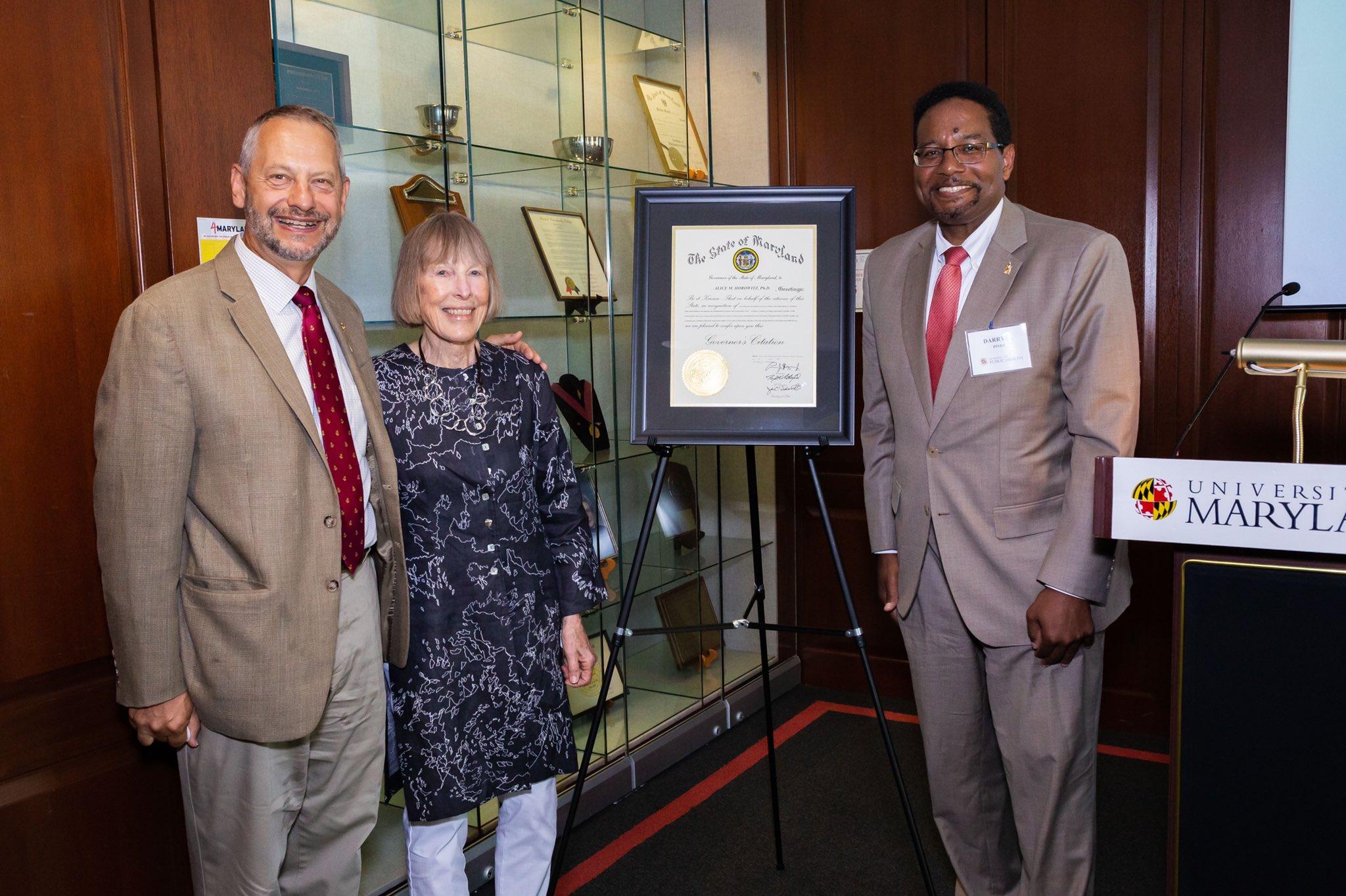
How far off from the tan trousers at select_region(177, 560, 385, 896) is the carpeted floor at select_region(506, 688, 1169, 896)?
916mm

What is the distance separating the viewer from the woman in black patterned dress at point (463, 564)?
2.00 m

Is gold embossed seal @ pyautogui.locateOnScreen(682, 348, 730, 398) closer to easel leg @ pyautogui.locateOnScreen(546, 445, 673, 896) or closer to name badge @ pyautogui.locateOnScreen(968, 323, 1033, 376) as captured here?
easel leg @ pyautogui.locateOnScreen(546, 445, 673, 896)

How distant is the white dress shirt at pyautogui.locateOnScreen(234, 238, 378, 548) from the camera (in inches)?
69.7

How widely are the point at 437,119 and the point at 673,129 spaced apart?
49.6 inches

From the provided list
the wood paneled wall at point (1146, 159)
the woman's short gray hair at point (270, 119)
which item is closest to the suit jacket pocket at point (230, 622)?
the woman's short gray hair at point (270, 119)

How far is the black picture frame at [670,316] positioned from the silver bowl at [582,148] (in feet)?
2.41

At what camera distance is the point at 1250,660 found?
133 cm

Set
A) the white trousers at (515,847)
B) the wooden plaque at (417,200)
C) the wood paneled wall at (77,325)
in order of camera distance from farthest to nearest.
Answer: the wooden plaque at (417,200), the white trousers at (515,847), the wood paneled wall at (77,325)

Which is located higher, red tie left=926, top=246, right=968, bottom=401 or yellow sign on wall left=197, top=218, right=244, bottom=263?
yellow sign on wall left=197, top=218, right=244, bottom=263

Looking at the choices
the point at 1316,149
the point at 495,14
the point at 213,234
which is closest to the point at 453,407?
the point at 213,234

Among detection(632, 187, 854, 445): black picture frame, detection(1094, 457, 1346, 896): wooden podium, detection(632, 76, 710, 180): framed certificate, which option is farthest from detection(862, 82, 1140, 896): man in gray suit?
detection(632, 76, 710, 180): framed certificate

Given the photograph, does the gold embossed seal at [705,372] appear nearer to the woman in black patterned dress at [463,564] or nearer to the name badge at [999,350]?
the woman in black patterned dress at [463,564]

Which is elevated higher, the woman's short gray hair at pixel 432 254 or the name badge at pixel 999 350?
the woman's short gray hair at pixel 432 254
